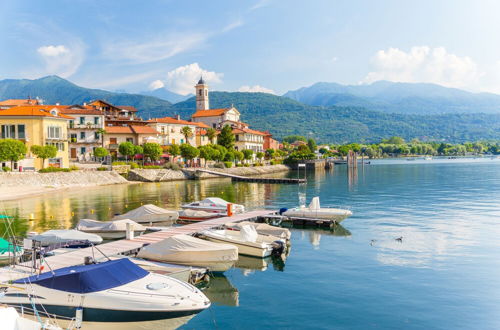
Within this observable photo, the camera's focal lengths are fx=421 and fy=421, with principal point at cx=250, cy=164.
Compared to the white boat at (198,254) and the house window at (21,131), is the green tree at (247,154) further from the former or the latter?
the white boat at (198,254)

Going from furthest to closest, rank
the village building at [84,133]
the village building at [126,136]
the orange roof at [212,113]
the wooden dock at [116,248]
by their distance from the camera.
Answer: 1. the orange roof at [212,113]
2. the village building at [126,136]
3. the village building at [84,133]
4. the wooden dock at [116,248]

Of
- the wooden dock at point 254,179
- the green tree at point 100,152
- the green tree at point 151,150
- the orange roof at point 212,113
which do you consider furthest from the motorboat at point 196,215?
the orange roof at point 212,113

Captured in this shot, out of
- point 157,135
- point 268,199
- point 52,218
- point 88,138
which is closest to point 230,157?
point 157,135

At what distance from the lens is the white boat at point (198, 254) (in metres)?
23.7

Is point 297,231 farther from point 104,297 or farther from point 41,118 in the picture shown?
point 41,118

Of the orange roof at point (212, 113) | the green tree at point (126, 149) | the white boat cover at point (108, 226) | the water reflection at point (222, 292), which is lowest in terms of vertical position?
the water reflection at point (222, 292)

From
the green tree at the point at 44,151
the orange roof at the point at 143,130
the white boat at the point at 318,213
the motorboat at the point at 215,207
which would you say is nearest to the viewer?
the white boat at the point at 318,213

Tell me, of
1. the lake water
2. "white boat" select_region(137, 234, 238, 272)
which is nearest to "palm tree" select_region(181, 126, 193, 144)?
the lake water

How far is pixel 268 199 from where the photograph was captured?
61.2 metres

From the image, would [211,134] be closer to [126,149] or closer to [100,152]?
[126,149]

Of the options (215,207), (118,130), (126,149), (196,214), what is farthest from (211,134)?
(196,214)

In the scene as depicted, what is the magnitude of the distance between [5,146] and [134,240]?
53.1 m

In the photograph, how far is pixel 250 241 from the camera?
2745 centimetres

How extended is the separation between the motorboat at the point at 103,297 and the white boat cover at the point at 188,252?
638 cm
